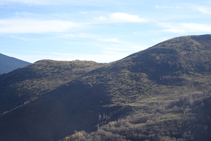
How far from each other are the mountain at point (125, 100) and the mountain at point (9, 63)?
77.8 meters

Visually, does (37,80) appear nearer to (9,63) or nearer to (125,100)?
(125,100)

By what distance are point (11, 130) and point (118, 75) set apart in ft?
61.2

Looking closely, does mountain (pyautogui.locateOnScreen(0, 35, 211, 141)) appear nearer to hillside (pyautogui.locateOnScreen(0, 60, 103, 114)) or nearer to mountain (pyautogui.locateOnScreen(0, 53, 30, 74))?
hillside (pyautogui.locateOnScreen(0, 60, 103, 114))

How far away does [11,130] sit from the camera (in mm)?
29156

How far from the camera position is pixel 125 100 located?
29.1 meters

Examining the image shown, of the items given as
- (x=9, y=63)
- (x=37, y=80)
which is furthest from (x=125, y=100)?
(x=9, y=63)

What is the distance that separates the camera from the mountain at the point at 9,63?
124m

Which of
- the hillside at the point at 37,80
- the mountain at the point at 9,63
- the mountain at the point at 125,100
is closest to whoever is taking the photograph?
the mountain at the point at 125,100

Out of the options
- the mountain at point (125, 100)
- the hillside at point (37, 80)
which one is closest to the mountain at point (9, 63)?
the hillside at point (37, 80)

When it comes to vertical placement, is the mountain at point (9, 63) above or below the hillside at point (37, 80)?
above

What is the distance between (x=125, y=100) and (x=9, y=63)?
11734 cm

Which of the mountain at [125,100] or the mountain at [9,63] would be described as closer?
the mountain at [125,100]

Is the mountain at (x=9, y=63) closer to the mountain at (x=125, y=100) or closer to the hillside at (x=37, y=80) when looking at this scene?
the hillside at (x=37, y=80)

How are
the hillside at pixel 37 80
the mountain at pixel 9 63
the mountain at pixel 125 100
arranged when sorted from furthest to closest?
the mountain at pixel 9 63, the hillside at pixel 37 80, the mountain at pixel 125 100
